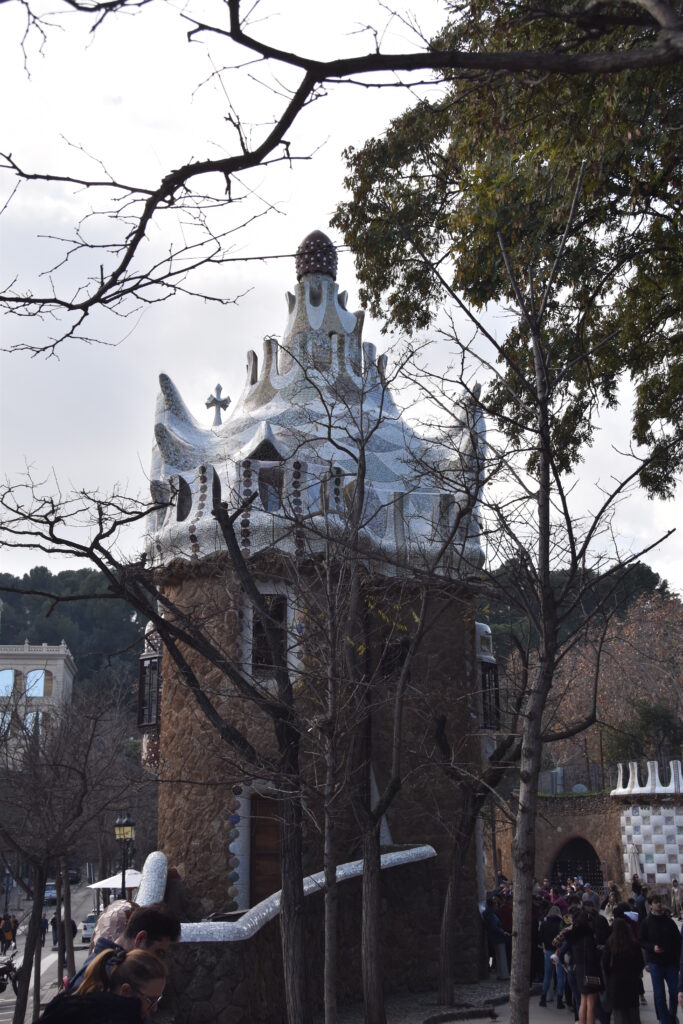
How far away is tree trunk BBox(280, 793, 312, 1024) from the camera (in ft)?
29.8

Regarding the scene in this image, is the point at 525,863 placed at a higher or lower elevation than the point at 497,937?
higher

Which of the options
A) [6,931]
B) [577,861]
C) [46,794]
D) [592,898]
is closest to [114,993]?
[592,898]

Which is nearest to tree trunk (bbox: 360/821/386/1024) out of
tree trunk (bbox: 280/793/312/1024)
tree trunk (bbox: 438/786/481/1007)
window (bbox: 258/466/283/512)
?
tree trunk (bbox: 280/793/312/1024)

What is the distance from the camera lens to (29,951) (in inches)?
502

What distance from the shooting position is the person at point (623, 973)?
29.4 feet

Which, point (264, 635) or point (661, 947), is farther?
point (264, 635)

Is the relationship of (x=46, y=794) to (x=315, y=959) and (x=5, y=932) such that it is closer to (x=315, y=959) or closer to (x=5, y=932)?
(x=315, y=959)

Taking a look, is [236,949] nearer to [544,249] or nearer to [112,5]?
[544,249]

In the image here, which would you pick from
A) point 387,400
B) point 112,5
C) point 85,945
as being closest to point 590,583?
point 112,5

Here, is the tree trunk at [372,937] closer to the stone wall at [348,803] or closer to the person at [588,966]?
the stone wall at [348,803]

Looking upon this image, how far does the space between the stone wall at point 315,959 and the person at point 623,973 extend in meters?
2.80

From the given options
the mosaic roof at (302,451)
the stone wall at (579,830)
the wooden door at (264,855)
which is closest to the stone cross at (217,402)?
the mosaic roof at (302,451)

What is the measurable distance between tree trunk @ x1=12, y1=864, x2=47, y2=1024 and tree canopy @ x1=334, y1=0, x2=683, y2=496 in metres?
8.50

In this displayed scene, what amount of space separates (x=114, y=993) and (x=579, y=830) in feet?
106
